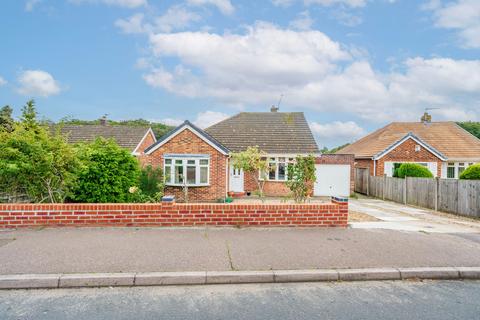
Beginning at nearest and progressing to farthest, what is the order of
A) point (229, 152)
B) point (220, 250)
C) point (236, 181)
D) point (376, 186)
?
1. point (220, 250)
2. point (229, 152)
3. point (236, 181)
4. point (376, 186)

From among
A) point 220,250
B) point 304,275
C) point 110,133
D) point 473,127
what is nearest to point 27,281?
point 220,250

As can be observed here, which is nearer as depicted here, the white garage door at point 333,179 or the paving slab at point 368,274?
the paving slab at point 368,274

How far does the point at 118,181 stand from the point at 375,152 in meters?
18.3

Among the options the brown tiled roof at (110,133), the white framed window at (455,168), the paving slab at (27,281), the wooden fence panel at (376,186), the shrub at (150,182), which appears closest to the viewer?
the paving slab at (27,281)

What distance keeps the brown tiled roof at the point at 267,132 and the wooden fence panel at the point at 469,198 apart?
8.07m

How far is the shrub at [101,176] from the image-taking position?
871cm

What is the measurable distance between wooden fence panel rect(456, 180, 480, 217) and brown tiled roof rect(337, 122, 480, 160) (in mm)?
9553

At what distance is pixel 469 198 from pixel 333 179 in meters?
7.96

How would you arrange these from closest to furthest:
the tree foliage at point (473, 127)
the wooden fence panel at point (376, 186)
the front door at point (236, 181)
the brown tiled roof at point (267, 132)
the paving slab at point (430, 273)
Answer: the paving slab at point (430, 273), the front door at point (236, 181), the wooden fence panel at point (376, 186), the brown tiled roof at point (267, 132), the tree foliage at point (473, 127)

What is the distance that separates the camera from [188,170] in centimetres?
1599

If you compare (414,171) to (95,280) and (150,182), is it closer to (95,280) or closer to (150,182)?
(150,182)

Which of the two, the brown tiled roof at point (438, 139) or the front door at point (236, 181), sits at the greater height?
the brown tiled roof at point (438, 139)

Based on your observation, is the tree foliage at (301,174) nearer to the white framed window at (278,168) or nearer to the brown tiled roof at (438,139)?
the white framed window at (278,168)

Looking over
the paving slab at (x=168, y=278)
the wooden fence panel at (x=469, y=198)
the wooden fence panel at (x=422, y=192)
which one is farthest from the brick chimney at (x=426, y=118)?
the paving slab at (x=168, y=278)
